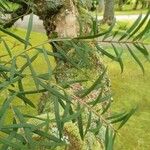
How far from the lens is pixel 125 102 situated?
12.8 m

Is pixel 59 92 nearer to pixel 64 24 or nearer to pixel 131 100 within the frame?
pixel 64 24

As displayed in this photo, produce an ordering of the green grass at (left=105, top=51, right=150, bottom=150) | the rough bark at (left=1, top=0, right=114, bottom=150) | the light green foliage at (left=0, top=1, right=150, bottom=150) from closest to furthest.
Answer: the light green foliage at (left=0, top=1, right=150, bottom=150) < the rough bark at (left=1, top=0, right=114, bottom=150) < the green grass at (left=105, top=51, right=150, bottom=150)

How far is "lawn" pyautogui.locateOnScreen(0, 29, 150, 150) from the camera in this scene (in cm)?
1054

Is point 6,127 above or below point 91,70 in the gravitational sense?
above

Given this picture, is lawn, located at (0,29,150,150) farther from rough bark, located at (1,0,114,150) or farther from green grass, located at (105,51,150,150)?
→ rough bark, located at (1,0,114,150)

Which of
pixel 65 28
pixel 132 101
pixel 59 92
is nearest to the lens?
pixel 59 92

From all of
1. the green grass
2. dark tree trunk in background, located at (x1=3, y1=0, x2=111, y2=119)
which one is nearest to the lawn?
the green grass

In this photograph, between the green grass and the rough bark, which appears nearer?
the rough bark

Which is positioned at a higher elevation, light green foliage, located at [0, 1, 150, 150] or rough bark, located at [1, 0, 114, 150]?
light green foliage, located at [0, 1, 150, 150]

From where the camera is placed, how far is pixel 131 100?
42.3 feet

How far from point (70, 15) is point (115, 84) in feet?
20.4

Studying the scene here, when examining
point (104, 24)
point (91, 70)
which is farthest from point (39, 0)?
point (104, 24)

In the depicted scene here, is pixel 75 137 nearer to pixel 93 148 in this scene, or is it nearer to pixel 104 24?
pixel 93 148

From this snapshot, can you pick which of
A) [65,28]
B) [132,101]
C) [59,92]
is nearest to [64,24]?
[65,28]
